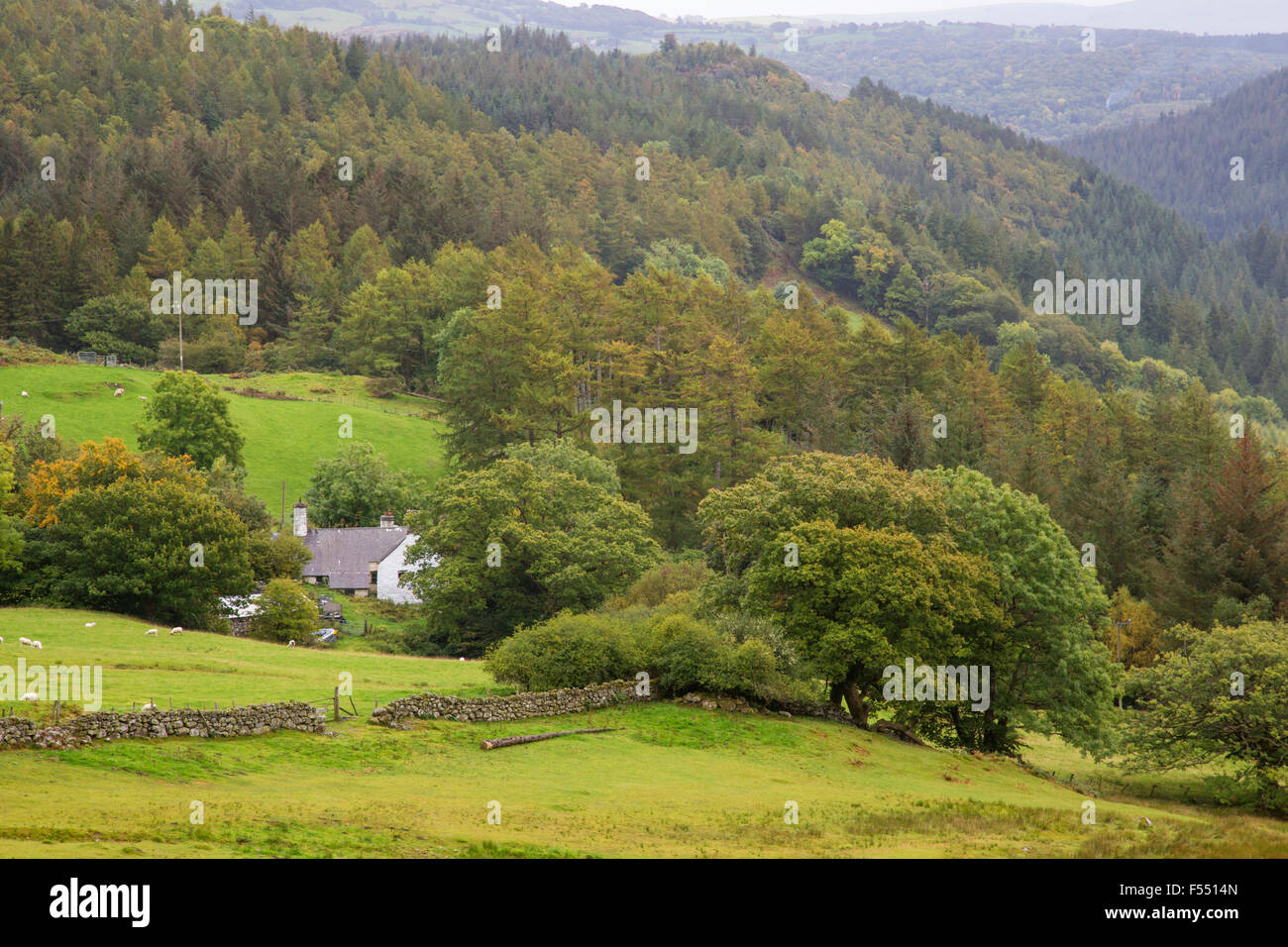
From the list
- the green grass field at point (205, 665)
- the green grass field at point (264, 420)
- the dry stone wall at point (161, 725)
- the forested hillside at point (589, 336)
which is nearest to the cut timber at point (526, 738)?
the green grass field at point (205, 665)

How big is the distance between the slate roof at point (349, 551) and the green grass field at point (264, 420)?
11.0 m

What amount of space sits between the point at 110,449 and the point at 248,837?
5053 centimetres

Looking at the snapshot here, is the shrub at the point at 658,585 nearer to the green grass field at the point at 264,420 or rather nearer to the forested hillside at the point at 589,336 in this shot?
the forested hillside at the point at 589,336

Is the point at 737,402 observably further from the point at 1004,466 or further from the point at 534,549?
the point at 534,549

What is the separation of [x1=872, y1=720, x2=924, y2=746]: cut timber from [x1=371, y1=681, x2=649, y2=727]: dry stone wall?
9.97 metres

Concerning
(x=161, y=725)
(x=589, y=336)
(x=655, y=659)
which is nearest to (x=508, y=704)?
(x=655, y=659)

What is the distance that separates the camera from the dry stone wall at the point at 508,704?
129 ft

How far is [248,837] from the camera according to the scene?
72.4ft

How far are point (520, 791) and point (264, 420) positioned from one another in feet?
258

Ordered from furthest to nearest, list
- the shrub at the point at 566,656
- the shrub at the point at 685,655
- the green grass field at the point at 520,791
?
the shrub at the point at 685,655
the shrub at the point at 566,656
the green grass field at the point at 520,791

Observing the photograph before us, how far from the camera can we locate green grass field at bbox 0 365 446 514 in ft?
308

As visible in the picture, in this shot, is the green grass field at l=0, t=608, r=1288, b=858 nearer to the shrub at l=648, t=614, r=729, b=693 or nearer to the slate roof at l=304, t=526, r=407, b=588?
the shrub at l=648, t=614, r=729, b=693
